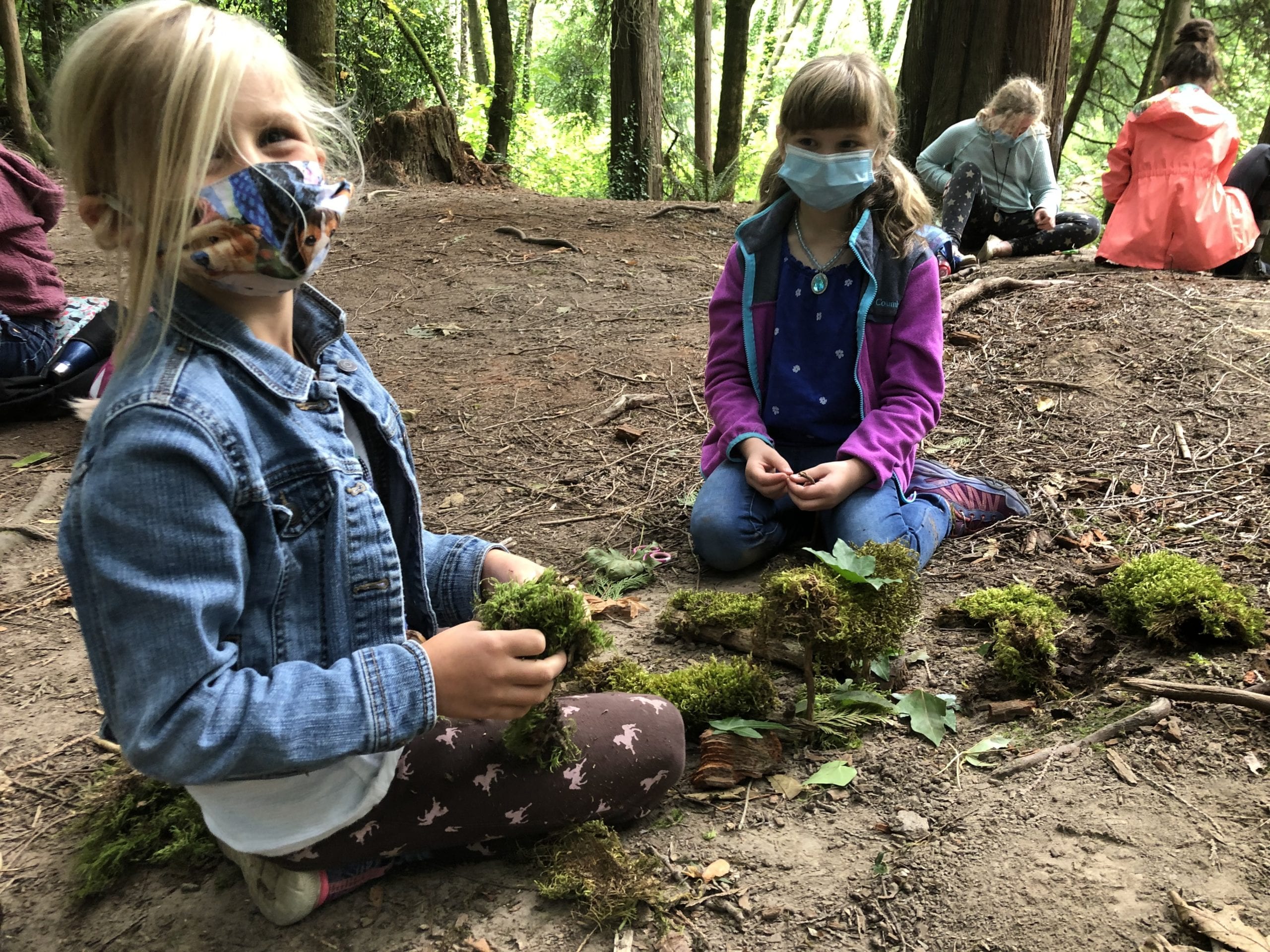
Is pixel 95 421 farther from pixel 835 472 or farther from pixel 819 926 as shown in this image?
pixel 835 472

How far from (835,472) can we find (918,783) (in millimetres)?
1279

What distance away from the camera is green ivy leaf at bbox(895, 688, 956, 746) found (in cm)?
233

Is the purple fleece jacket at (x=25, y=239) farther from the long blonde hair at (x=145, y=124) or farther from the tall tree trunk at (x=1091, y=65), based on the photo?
the tall tree trunk at (x=1091, y=65)

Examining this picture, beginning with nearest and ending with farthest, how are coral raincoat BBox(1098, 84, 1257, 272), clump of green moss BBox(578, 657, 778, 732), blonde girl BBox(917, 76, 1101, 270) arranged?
clump of green moss BBox(578, 657, 778, 732), coral raincoat BBox(1098, 84, 1257, 272), blonde girl BBox(917, 76, 1101, 270)

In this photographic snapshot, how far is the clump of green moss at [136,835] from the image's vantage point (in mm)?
2074

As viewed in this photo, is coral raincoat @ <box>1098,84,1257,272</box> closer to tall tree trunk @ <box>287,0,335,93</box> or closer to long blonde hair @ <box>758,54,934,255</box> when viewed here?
long blonde hair @ <box>758,54,934,255</box>

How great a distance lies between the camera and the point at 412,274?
7629 mm

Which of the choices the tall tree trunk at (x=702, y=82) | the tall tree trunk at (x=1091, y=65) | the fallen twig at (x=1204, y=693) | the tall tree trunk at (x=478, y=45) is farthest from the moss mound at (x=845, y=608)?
→ the tall tree trunk at (x=478, y=45)

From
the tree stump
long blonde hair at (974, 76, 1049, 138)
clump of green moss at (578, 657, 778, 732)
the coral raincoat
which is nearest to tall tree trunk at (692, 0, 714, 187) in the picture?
the tree stump

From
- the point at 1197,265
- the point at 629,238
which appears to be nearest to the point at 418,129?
the point at 629,238

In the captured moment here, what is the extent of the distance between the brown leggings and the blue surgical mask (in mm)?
2009

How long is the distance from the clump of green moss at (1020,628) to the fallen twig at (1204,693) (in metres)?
0.23

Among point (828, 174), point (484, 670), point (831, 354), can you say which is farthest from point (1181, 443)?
point (484, 670)

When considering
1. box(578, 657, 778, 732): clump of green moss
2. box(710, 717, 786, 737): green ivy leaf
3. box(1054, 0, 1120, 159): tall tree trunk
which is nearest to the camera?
box(710, 717, 786, 737): green ivy leaf
